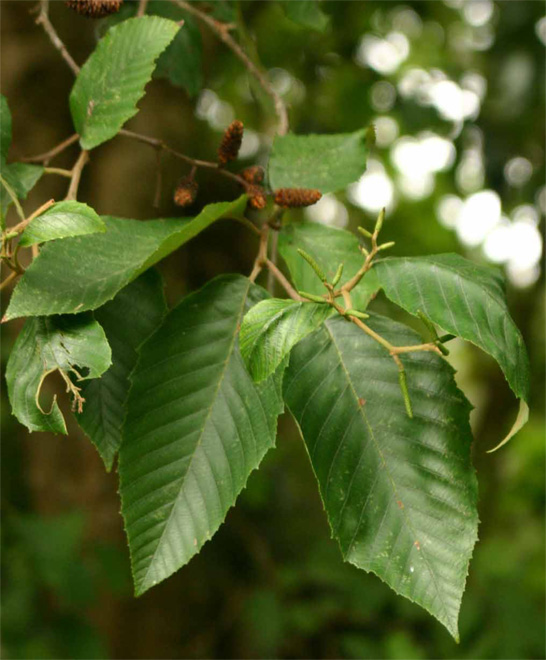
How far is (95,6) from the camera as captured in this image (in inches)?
38.4

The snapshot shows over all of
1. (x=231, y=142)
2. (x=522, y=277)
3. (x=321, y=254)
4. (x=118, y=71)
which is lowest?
(x=522, y=277)

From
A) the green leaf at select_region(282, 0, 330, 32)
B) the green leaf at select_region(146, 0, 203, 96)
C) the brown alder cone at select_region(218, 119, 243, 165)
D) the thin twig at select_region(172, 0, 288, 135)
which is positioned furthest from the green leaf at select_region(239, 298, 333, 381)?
the green leaf at select_region(146, 0, 203, 96)

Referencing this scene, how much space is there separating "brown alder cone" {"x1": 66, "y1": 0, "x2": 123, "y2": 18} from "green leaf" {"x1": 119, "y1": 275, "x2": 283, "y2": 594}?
444 millimetres

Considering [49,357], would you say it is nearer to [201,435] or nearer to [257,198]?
[201,435]

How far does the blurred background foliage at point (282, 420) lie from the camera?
7.29 feet

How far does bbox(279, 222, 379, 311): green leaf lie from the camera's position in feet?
2.84

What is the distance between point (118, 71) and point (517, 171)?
1792 millimetres

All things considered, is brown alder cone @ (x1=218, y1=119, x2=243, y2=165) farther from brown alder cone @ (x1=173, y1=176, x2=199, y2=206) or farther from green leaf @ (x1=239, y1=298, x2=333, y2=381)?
green leaf @ (x1=239, y1=298, x2=333, y2=381)

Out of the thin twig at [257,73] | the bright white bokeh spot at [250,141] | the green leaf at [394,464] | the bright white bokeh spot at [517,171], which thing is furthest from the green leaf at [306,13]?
the bright white bokeh spot at [250,141]

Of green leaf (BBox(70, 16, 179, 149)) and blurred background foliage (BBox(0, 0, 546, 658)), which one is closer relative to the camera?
green leaf (BBox(70, 16, 179, 149))

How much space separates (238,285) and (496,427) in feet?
10.0

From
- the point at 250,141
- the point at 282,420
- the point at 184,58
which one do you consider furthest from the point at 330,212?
the point at 184,58

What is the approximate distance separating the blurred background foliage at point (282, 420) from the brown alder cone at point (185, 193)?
0.59 metres

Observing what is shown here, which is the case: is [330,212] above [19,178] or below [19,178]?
below
